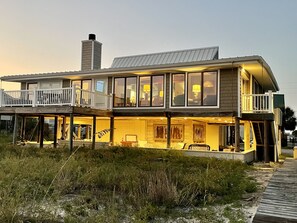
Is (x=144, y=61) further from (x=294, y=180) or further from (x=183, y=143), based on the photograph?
(x=294, y=180)

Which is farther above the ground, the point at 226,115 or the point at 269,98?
the point at 269,98

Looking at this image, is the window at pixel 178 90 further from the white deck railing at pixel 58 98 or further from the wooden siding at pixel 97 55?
the wooden siding at pixel 97 55

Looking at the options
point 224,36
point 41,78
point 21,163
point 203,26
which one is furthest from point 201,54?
point 21,163

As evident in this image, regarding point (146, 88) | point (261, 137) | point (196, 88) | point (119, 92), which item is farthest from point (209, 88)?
point (119, 92)

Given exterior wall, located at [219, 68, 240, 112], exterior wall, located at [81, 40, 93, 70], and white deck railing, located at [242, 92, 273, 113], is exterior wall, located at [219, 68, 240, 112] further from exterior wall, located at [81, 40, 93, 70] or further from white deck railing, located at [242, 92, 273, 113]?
exterior wall, located at [81, 40, 93, 70]

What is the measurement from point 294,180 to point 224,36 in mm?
18172

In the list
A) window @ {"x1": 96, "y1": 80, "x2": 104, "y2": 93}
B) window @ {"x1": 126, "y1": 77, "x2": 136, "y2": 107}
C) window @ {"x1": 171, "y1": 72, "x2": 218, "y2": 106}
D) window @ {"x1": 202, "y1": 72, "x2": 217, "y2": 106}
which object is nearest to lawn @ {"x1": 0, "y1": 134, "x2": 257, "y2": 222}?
window @ {"x1": 202, "y1": 72, "x2": 217, "y2": 106}

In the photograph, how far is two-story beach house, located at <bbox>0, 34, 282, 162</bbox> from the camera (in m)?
Result: 13.3

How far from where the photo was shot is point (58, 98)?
1443 centimetres

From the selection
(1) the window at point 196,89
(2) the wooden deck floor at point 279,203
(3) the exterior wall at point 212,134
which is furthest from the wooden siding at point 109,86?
(2) the wooden deck floor at point 279,203

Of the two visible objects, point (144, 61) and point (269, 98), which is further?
point (144, 61)

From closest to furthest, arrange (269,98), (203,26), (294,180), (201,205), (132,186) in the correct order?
(201,205) → (132,186) → (294,180) → (269,98) → (203,26)

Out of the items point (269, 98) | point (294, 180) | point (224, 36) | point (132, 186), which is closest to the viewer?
point (132, 186)

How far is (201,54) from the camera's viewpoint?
17438 millimetres
